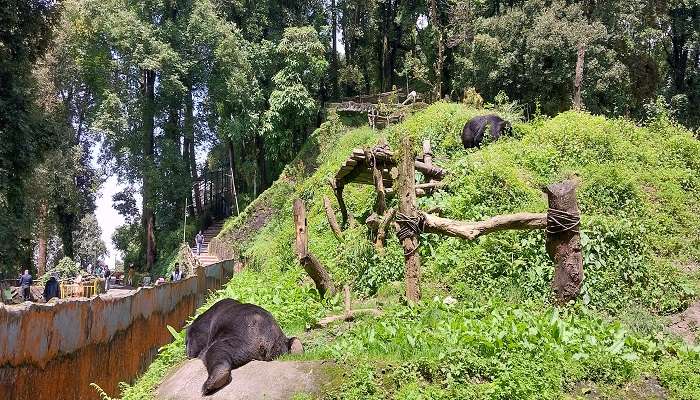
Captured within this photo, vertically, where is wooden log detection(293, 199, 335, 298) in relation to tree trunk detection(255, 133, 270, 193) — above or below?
below

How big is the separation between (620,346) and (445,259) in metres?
4.64

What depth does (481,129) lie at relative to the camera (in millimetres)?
17844

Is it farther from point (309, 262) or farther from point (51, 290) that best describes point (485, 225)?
point (51, 290)

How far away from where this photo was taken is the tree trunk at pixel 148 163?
115 ft

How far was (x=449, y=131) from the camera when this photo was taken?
782 inches

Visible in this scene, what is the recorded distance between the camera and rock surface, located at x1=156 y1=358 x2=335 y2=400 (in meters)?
5.95

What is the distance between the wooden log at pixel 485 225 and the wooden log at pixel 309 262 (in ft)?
7.10

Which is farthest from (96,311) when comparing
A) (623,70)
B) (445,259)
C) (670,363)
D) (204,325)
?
(623,70)

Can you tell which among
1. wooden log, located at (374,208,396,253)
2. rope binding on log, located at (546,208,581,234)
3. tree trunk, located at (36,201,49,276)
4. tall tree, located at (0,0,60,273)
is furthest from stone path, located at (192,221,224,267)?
rope binding on log, located at (546,208,581,234)

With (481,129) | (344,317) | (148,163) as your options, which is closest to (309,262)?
(344,317)

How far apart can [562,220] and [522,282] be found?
2.23m

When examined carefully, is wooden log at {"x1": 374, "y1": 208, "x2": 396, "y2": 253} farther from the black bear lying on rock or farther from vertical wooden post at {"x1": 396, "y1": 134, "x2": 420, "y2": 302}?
the black bear lying on rock

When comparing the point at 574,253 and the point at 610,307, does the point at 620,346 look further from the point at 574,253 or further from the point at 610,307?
the point at 610,307

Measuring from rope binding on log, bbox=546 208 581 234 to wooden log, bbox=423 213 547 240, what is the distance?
139 millimetres
